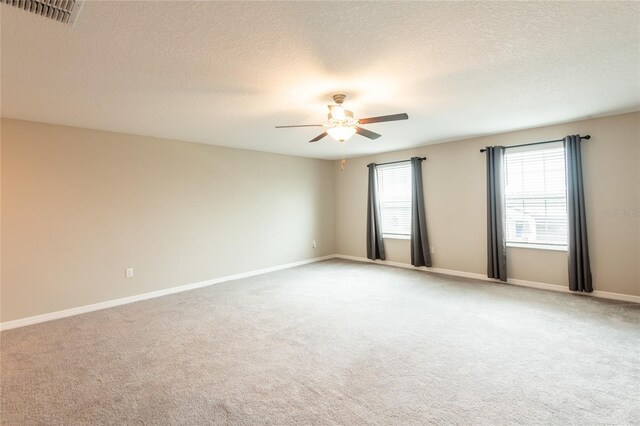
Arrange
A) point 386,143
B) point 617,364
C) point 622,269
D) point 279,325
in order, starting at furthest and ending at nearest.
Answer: point 386,143 → point 622,269 → point 279,325 → point 617,364

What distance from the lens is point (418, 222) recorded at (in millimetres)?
5867

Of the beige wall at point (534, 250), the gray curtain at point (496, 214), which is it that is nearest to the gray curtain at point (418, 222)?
the beige wall at point (534, 250)

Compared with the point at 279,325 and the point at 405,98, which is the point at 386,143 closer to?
the point at 405,98

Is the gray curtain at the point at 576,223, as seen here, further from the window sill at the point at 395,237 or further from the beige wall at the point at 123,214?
the beige wall at the point at 123,214

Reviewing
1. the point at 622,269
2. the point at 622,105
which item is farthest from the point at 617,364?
the point at 622,105

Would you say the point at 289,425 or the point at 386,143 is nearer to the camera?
the point at 289,425

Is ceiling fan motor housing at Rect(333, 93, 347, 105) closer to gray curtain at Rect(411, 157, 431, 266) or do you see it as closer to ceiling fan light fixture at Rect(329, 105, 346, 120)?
ceiling fan light fixture at Rect(329, 105, 346, 120)

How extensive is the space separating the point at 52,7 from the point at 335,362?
298 centimetres

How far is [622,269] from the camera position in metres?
3.96

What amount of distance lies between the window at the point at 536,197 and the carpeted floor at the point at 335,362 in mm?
907

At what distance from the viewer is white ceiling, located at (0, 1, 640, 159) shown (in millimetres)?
1782

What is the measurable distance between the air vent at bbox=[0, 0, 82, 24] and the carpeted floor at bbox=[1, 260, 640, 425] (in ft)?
7.90

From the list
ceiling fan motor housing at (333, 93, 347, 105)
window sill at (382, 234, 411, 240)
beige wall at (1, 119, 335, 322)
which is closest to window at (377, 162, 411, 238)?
window sill at (382, 234, 411, 240)

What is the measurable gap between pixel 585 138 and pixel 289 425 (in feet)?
16.2
